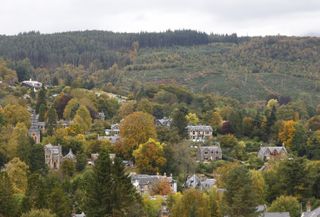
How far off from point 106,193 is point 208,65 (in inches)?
5328

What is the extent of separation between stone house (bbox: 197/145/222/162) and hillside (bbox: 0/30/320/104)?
60.4 meters

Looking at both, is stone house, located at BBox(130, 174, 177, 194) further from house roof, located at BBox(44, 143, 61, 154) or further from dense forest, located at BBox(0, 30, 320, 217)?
house roof, located at BBox(44, 143, 61, 154)

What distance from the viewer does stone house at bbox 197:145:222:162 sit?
76812mm

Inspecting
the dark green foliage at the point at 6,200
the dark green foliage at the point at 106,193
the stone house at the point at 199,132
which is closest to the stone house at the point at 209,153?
the stone house at the point at 199,132

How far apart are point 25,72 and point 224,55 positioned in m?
75.1

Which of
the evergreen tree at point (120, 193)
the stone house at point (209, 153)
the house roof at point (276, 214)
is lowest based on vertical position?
the stone house at point (209, 153)

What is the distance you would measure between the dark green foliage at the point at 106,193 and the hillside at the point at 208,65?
304 feet

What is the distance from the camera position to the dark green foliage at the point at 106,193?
3794 centimetres

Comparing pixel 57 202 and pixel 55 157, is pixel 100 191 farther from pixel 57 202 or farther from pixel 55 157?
pixel 55 157

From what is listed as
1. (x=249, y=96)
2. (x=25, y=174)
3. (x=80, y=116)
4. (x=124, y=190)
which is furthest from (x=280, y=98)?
(x=124, y=190)

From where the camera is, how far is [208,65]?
171 meters

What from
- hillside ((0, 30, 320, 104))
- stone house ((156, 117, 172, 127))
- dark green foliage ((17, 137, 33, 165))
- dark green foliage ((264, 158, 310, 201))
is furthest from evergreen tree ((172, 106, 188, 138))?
hillside ((0, 30, 320, 104))

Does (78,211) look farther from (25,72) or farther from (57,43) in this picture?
Result: (57,43)

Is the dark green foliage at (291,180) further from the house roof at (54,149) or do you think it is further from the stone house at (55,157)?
the house roof at (54,149)
